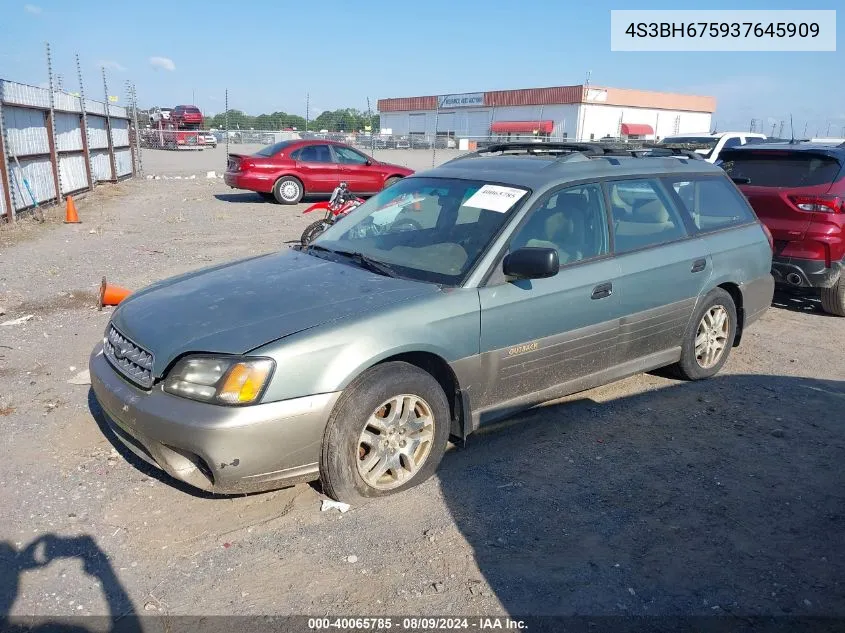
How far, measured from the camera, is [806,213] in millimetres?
6953

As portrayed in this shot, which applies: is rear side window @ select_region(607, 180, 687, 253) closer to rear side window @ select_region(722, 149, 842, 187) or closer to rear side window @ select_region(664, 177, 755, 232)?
rear side window @ select_region(664, 177, 755, 232)

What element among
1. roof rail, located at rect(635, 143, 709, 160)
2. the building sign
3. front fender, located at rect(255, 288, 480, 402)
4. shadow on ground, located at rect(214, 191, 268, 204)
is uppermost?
the building sign

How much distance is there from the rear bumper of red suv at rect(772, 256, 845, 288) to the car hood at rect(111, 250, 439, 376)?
498 centimetres

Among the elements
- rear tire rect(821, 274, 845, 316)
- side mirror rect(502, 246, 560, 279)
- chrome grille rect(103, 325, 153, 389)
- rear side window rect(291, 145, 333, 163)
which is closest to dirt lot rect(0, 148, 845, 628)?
chrome grille rect(103, 325, 153, 389)

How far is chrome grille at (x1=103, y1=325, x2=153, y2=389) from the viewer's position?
10.8 ft

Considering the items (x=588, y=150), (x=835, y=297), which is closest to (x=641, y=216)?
(x=588, y=150)

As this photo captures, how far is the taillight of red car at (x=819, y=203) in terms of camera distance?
6.85 metres

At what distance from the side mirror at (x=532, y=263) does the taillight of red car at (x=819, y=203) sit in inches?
180

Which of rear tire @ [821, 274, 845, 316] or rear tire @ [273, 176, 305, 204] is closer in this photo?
rear tire @ [821, 274, 845, 316]

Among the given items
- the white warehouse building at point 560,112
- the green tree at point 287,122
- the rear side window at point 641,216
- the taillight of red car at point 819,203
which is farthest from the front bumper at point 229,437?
the white warehouse building at point 560,112

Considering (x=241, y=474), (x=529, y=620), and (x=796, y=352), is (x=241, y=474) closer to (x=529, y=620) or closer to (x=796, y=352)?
(x=529, y=620)

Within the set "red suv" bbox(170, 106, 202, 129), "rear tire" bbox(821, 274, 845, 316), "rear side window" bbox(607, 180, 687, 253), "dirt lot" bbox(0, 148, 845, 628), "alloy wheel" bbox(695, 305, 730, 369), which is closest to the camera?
"dirt lot" bbox(0, 148, 845, 628)

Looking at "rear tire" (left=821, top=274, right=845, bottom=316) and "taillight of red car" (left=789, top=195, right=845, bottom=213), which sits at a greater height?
"taillight of red car" (left=789, top=195, right=845, bottom=213)

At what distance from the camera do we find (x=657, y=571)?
3.03 meters
